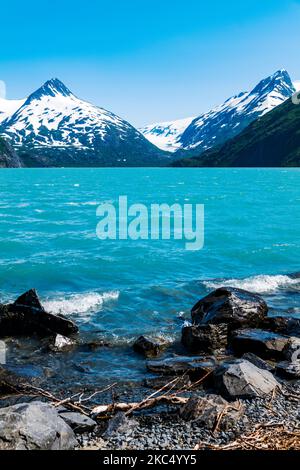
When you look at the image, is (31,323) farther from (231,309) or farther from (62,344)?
(231,309)

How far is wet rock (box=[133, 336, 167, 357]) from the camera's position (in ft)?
63.4

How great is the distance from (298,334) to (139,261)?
816 inches

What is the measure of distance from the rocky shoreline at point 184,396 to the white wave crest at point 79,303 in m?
4.09

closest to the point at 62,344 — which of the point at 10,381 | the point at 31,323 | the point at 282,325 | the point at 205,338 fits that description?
the point at 31,323

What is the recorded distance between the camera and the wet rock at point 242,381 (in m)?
13.8

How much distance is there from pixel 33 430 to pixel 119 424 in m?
2.70

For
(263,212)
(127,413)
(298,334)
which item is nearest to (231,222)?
(263,212)

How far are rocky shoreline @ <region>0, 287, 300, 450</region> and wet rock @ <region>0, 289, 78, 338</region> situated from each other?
0.05m

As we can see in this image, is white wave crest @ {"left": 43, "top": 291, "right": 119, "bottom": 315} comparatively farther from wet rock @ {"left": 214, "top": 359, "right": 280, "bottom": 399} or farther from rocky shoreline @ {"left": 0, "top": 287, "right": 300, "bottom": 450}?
wet rock @ {"left": 214, "top": 359, "right": 280, "bottom": 399}

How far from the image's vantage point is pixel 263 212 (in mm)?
79250

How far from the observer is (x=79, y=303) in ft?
88.0

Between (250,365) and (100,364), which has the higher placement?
(250,365)

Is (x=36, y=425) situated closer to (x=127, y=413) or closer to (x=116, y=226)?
(x=127, y=413)

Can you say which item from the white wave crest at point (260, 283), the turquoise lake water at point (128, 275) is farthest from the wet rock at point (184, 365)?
the white wave crest at point (260, 283)
